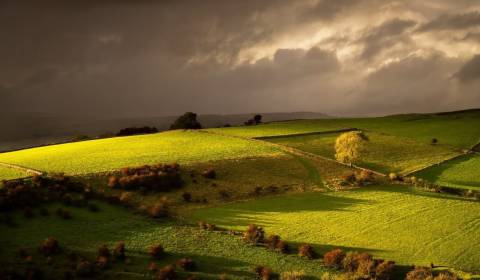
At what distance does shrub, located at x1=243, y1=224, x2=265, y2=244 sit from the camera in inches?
1970

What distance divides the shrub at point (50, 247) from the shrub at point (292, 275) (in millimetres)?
21228

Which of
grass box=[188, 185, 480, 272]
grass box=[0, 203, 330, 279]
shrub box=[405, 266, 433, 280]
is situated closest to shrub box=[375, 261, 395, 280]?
shrub box=[405, 266, 433, 280]

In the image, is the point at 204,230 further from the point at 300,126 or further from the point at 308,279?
the point at 300,126

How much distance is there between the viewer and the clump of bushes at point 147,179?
212 feet

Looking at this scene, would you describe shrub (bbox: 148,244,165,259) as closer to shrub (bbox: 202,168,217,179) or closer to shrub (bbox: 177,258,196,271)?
shrub (bbox: 177,258,196,271)

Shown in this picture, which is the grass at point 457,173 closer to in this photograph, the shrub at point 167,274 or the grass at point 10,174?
the shrub at point 167,274

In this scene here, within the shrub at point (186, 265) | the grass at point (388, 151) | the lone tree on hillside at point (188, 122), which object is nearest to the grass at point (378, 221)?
the shrub at point (186, 265)

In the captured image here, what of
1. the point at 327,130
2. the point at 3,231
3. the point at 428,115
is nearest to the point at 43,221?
the point at 3,231

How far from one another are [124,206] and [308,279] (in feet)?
84.3

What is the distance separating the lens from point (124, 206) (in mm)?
58750

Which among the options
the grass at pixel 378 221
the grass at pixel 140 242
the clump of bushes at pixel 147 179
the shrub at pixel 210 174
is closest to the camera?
the grass at pixel 140 242

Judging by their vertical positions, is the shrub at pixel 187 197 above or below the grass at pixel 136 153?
below

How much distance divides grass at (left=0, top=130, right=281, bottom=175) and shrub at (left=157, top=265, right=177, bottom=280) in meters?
30.8

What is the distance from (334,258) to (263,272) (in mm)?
7054
